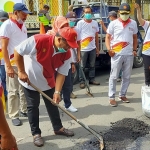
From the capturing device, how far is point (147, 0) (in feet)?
67.5

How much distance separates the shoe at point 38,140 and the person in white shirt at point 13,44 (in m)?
0.78

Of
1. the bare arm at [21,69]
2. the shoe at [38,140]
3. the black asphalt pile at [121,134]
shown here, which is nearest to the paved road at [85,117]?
the shoe at [38,140]

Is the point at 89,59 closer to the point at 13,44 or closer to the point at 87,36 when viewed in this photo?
the point at 87,36

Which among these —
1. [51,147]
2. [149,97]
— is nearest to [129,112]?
[149,97]

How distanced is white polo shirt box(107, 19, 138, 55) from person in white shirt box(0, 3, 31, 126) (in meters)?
1.76

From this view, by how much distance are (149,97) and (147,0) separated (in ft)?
57.6

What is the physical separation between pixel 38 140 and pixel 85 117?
1.25 meters

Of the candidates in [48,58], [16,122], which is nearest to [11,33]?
[48,58]

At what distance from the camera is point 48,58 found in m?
3.59

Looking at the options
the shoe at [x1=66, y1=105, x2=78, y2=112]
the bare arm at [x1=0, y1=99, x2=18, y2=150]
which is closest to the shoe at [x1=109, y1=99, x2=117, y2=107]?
the shoe at [x1=66, y1=105, x2=78, y2=112]

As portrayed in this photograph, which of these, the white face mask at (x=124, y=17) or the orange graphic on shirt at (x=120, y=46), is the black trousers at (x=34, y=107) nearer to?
the orange graphic on shirt at (x=120, y=46)

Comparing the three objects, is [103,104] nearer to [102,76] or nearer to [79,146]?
[79,146]

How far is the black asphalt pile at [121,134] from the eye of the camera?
3.80 metres

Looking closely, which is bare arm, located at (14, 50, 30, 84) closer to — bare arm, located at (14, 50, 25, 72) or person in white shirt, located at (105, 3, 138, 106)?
bare arm, located at (14, 50, 25, 72)
